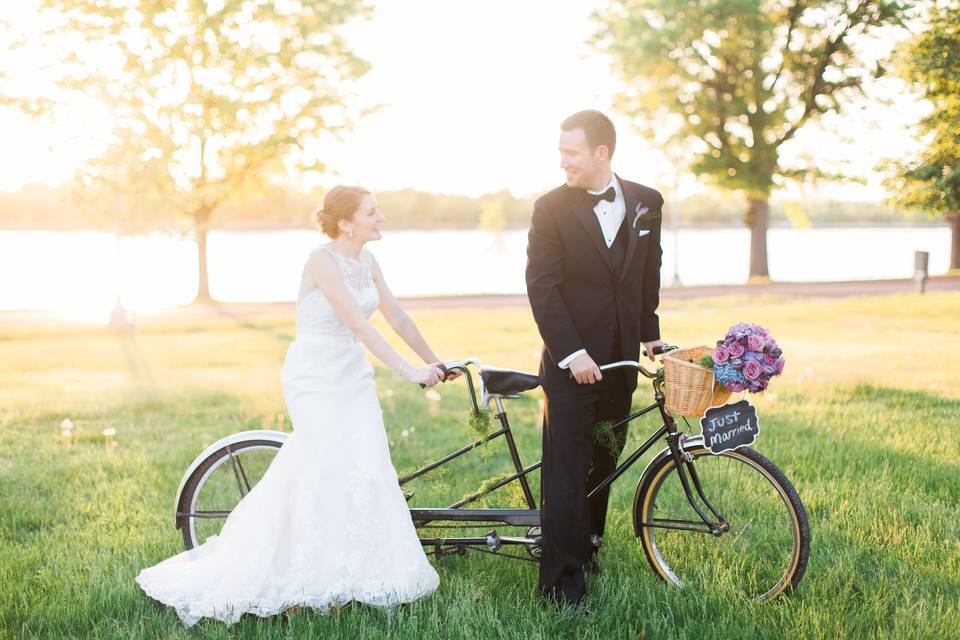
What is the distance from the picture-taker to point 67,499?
18.3ft

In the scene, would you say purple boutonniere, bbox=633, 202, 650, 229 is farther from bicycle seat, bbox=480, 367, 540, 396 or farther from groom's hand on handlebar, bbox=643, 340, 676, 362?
bicycle seat, bbox=480, 367, 540, 396

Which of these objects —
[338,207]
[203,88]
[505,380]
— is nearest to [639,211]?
[505,380]

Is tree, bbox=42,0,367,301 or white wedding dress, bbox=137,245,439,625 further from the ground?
tree, bbox=42,0,367,301

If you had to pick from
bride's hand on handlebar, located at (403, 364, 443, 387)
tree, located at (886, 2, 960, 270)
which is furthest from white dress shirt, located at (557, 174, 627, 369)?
tree, located at (886, 2, 960, 270)

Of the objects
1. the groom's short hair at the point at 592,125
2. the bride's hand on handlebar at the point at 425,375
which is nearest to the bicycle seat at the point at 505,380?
the bride's hand on handlebar at the point at 425,375

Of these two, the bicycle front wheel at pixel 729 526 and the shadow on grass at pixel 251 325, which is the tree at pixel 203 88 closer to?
the shadow on grass at pixel 251 325

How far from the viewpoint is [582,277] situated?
12.8 ft

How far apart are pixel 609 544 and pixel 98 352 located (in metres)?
12.6

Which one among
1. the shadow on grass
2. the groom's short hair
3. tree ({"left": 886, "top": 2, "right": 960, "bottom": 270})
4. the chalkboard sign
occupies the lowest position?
the shadow on grass

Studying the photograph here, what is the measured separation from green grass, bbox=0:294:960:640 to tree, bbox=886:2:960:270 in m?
3.23

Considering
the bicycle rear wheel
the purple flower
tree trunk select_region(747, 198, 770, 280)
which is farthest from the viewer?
tree trunk select_region(747, 198, 770, 280)

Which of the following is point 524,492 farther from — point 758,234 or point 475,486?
point 758,234

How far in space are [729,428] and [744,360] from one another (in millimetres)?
375

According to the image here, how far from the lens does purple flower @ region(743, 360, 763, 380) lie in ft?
11.1
